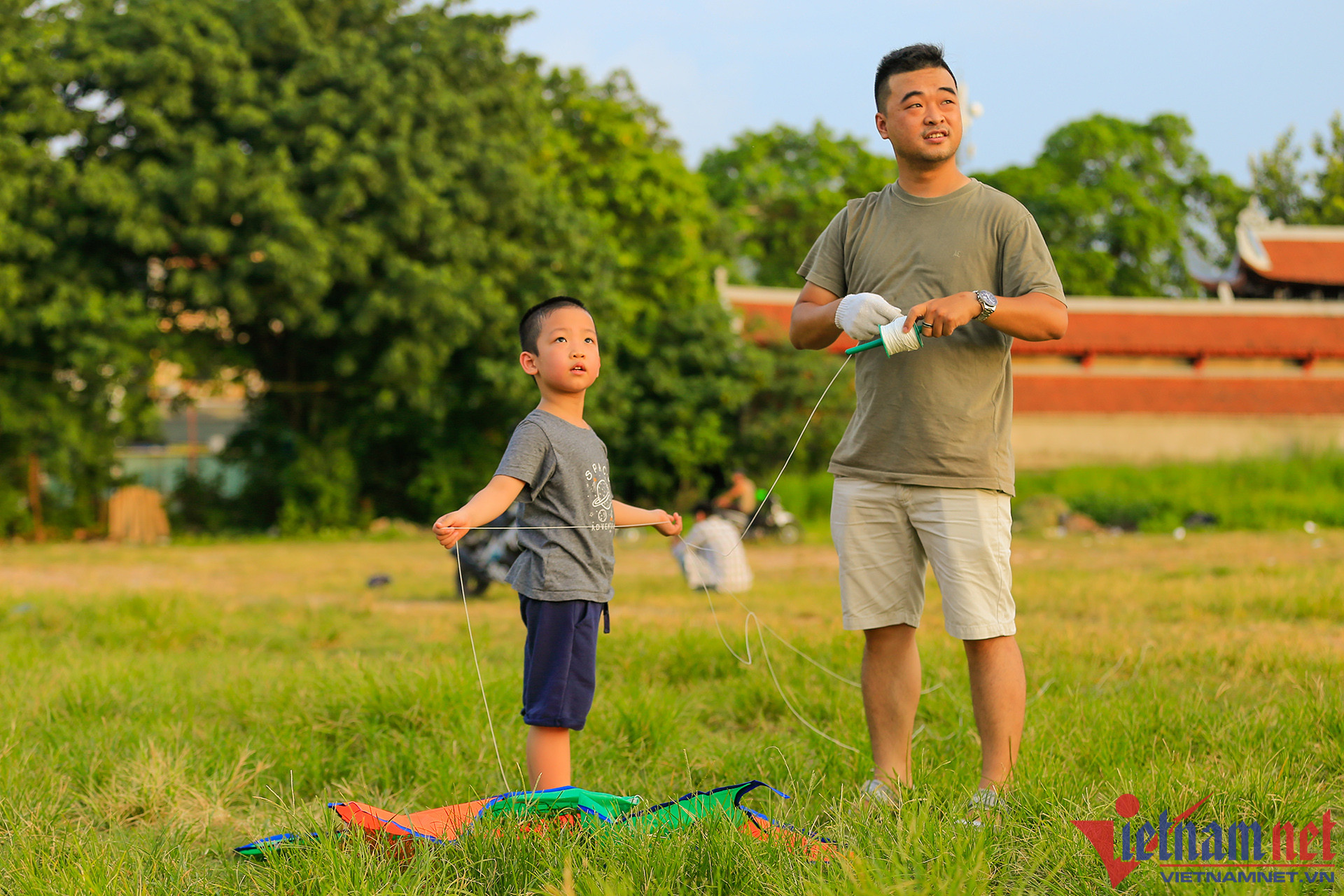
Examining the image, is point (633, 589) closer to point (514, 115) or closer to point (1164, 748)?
point (1164, 748)

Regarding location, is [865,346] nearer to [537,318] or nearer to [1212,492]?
[537,318]

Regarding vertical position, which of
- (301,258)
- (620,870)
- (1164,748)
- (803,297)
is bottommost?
(1164,748)

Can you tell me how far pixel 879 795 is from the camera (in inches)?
105

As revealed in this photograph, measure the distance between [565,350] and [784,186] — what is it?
96.0 ft

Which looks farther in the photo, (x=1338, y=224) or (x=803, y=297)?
(x=1338, y=224)

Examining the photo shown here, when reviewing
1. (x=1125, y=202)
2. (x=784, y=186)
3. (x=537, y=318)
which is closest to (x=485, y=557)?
(x=537, y=318)

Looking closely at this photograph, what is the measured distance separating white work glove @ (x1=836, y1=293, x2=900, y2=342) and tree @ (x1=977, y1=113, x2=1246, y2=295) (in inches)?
1250

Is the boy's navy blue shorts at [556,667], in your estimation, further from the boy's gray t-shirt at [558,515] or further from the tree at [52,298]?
the tree at [52,298]

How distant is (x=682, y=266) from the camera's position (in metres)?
19.9

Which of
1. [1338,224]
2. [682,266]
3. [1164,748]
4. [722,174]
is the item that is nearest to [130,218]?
[682,266]

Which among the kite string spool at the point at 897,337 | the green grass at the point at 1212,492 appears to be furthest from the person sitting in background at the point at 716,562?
the green grass at the point at 1212,492

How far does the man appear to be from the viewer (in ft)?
9.46

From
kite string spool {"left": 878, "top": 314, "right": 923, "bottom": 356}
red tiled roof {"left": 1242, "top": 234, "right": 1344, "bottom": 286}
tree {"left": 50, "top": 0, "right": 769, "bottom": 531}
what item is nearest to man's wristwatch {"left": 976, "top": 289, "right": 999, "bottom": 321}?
kite string spool {"left": 878, "top": 314, "right": 923, "bottom": 356}

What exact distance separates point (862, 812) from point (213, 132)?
15.0 metres
